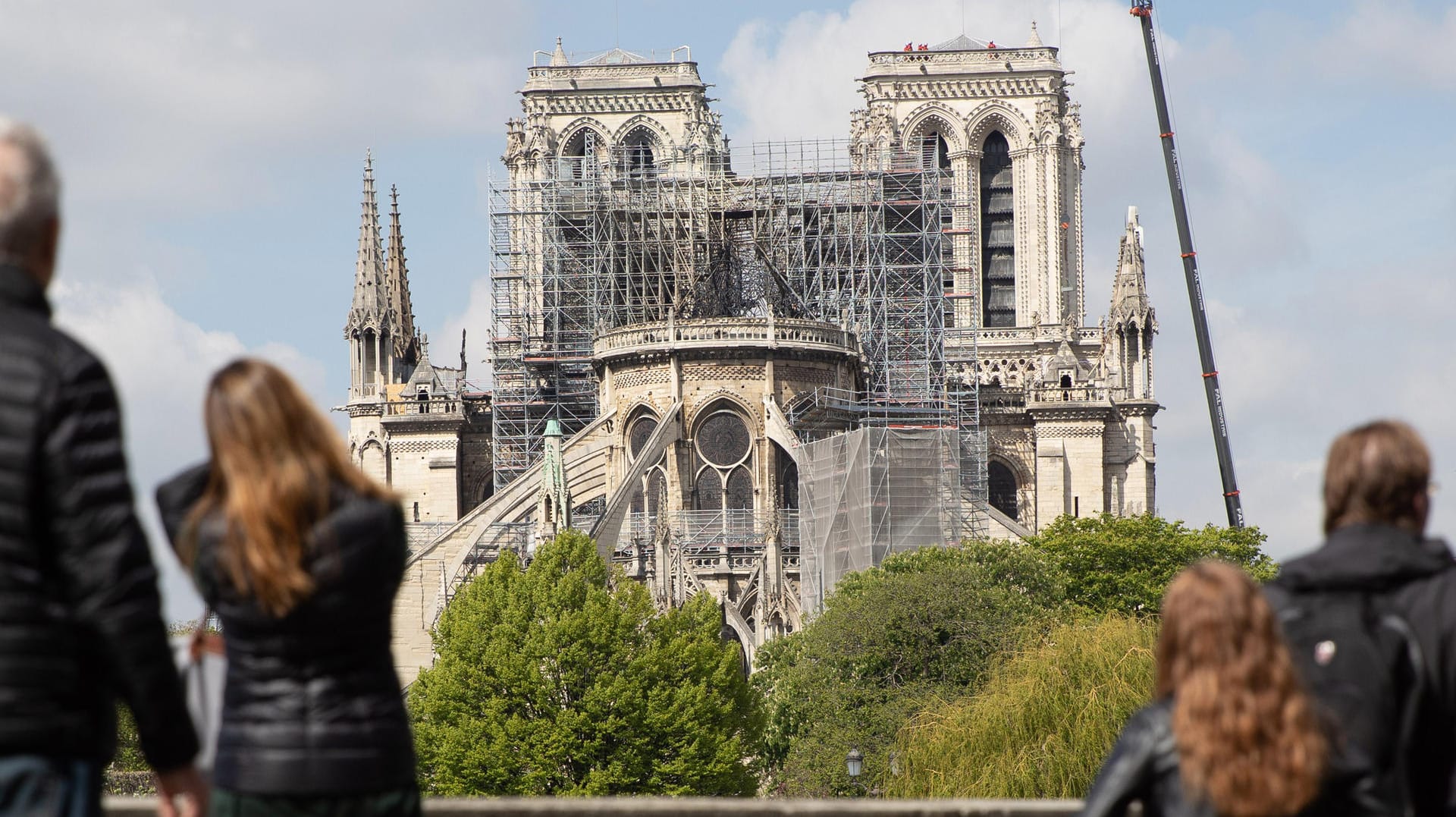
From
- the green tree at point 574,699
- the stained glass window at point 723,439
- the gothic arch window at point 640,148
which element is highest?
the gothic arch window at point 640,148

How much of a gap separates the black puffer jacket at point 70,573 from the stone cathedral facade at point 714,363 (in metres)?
47.7

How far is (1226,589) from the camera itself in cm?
501

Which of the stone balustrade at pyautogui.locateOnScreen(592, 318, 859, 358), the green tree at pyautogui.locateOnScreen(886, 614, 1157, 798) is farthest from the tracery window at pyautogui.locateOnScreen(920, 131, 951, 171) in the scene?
the green tree at pyautogui.locateOnScreen(886, 614, 1157, 798)

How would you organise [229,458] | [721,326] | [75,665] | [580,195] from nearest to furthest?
[75,665], [229,458], [721,326], [580,195]

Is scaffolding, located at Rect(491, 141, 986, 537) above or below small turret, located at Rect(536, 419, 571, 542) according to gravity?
above

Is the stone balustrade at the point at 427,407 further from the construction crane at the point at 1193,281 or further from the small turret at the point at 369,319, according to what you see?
the construction crane at the point at 1193,281

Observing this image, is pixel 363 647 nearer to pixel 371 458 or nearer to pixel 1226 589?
pixel 1226 589

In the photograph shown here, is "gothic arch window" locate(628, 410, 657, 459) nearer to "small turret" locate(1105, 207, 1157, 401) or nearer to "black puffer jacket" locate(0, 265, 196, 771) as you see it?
"small turret" locate(1105, 207, 1157, 401)

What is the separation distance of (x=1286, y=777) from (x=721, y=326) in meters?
54.8

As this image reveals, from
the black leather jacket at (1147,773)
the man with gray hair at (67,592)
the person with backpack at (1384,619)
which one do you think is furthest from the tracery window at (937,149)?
the man with gray hair at (67,592)

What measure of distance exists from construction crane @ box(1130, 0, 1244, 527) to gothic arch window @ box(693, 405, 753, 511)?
1460 cm

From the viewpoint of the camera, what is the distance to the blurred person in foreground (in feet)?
17.1

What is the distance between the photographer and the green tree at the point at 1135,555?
5416 centimetres

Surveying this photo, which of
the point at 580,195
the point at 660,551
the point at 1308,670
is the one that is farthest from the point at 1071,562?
the point at 1308,670
